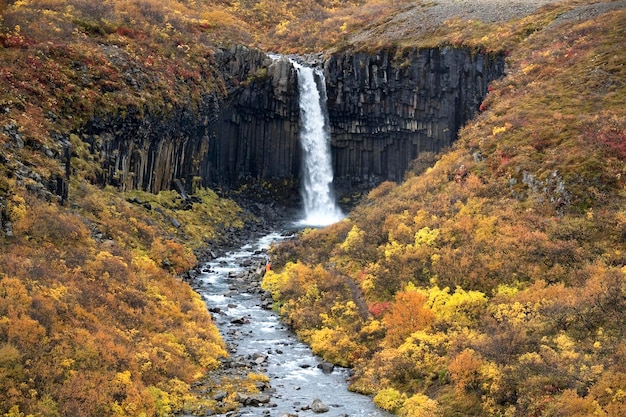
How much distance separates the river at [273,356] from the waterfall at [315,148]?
72.8 ft

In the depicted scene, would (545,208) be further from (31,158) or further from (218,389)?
(31,158)

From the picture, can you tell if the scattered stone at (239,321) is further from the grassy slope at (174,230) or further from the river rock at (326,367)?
the river rock at (326,367)

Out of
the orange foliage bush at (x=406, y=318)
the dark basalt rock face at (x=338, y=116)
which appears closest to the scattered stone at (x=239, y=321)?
the orange foliage bush at (x=406, y=318)

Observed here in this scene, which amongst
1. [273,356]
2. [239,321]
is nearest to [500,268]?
[273,356]

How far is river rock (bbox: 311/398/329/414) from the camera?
21703 millimetres

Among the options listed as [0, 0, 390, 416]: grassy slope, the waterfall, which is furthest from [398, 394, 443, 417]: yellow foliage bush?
the waterfall

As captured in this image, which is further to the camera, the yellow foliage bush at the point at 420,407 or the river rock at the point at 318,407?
the river rock at the point at 318,407

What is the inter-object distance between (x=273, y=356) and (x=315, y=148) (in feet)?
127

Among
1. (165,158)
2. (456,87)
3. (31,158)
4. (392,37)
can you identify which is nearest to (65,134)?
(31,158)

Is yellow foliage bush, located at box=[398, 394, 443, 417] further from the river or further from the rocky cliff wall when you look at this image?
the rocky cliff wall

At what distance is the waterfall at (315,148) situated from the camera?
6281 cm

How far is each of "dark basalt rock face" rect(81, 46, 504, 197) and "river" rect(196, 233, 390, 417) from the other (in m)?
15.1

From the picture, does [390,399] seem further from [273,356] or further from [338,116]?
[338,116]

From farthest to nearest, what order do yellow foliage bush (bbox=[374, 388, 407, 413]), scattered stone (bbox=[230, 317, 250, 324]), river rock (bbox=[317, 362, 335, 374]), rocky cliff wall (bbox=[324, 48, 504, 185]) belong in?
rocky cliff wall (bbox=[324, 48, 504, 185]) → scattered stone (bbox=[230, 317, 250, 324]) → river rock (bbox=[317, 362, 335, 374]) → yellow foliage bush (bbox=[374, 388, 407, 413])
